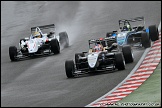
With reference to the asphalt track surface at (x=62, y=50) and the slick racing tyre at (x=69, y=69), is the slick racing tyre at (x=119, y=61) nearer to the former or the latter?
the asphalt track surface at (x=62, y=50)

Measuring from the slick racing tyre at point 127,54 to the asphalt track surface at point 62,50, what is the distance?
0.62 meters

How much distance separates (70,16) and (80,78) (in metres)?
20.4

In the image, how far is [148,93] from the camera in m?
17.9

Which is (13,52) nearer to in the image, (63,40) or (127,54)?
(63,40)

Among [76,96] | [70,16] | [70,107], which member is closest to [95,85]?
[76,96]

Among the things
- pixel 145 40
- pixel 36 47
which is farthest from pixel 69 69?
pixel 36 47

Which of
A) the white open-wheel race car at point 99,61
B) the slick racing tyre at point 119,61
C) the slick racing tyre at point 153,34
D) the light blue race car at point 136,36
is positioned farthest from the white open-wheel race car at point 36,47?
the slick racing tyre at point 119,61

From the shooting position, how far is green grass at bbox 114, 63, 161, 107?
16714 mm

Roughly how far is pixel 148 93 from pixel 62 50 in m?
14.6

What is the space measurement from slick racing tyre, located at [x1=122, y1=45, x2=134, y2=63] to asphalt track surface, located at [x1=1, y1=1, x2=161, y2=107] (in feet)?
2.02

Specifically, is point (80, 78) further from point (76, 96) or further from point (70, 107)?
point (70, 107)

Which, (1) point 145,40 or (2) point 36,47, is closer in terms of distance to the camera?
(1) point 145,40

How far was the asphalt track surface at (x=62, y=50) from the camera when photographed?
20641mm

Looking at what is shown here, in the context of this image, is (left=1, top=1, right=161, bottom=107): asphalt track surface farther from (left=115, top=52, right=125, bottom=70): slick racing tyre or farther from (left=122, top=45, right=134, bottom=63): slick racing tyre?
(left=122, top=45, right=134, bottom=63): slick racing tyre
